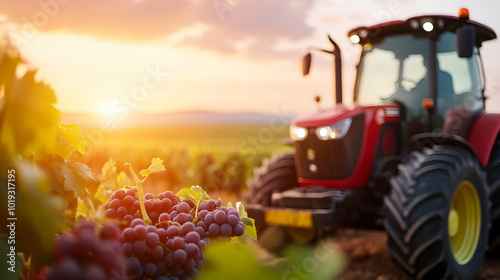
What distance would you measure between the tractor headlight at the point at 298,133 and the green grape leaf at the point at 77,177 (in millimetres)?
4005

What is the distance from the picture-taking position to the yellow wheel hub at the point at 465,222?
13.6ft

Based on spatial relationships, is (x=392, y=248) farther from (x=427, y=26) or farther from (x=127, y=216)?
(x=127, y=216)

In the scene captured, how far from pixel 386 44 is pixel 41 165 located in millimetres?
4503

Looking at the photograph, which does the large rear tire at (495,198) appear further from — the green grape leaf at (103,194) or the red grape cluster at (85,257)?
the red grape cluster at (85,257)

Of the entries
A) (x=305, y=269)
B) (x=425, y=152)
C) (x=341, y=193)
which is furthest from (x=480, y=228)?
(x=305, y=269)

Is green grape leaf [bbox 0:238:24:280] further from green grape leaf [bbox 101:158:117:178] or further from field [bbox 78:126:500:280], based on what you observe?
field [bbox 78:126:500:280]

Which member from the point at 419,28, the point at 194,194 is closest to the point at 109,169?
the point at 194,194

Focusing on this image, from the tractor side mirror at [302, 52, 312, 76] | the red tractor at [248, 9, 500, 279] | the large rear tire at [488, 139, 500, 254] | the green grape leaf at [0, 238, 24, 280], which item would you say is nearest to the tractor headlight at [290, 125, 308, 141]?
the red tractor at [248, 9, 500, 279]

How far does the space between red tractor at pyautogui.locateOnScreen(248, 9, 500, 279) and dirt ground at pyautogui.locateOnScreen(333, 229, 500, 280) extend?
305 millimetres

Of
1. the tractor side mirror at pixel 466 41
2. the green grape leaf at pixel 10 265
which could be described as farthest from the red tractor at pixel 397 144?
the green grape leaf at pixel 10 265

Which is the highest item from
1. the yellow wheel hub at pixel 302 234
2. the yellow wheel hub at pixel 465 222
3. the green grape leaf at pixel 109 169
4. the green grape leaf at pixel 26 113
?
the green grape leaf at pixel 26 113

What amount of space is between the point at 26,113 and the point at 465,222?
13.9 ft

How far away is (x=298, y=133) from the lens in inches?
192

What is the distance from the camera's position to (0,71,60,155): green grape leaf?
0.54 meters
